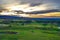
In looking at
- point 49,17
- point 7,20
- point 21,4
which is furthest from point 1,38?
point 49,17

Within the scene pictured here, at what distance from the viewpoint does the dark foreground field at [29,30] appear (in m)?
3.42

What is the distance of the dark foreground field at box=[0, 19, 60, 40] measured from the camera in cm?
342

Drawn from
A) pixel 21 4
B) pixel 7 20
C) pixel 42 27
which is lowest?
pixel 42 27

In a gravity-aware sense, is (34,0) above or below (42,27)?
above

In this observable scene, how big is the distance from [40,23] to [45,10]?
0.29m

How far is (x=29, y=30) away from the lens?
3.49m

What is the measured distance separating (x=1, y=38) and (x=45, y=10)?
1041mm

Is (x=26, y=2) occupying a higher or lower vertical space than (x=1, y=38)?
higher

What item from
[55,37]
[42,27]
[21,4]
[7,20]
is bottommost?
[55,37]

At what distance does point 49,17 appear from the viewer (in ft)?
11.5

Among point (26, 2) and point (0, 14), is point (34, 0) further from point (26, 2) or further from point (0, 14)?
point (0, 14)

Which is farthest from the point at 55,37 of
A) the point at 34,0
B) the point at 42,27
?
the point at 34,0

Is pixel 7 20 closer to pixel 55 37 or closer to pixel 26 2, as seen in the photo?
pixel 26 2

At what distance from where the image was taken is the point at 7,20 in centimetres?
353
